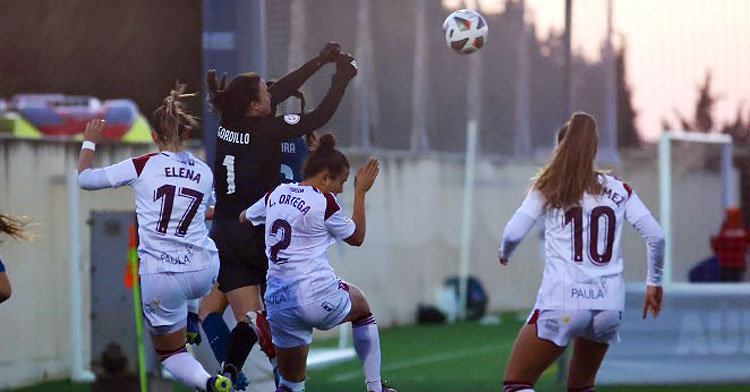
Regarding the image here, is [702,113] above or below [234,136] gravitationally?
above

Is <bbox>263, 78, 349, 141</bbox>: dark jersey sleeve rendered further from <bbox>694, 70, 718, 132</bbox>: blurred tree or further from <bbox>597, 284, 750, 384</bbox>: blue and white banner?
<bbox>694, 70, 718, 132</bbox>: blurred tree

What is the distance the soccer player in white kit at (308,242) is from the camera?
8.73m

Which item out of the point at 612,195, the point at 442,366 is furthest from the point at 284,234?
the point at 442,366

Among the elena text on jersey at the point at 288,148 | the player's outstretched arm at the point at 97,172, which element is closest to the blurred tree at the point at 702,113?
the elena text on jersey at the point at 288,148

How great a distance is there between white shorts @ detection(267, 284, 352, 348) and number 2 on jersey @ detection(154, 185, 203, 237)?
0.68 meters

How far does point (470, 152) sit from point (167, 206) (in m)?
13.3

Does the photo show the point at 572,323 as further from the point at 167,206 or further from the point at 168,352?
the point at 168,352

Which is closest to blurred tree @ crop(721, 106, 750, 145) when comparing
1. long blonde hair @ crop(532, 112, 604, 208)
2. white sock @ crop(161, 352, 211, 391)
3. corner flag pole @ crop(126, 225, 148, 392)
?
corner flag pole @ crop(126, 225, 148, 392)

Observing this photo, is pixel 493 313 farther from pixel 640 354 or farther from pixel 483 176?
pixel 640 354

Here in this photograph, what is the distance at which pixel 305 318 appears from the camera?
8.82 meters

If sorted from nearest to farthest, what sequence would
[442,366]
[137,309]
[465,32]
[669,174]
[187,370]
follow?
[187,370] < [137,309] < [465,32] < [442,366] < [669,174]

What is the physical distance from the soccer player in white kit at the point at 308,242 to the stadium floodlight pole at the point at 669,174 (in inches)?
218

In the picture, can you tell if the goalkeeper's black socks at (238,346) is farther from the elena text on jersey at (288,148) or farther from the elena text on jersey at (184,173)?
the elena text on jersey at (288,148)

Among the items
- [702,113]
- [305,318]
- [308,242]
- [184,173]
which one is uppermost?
[702,113]
